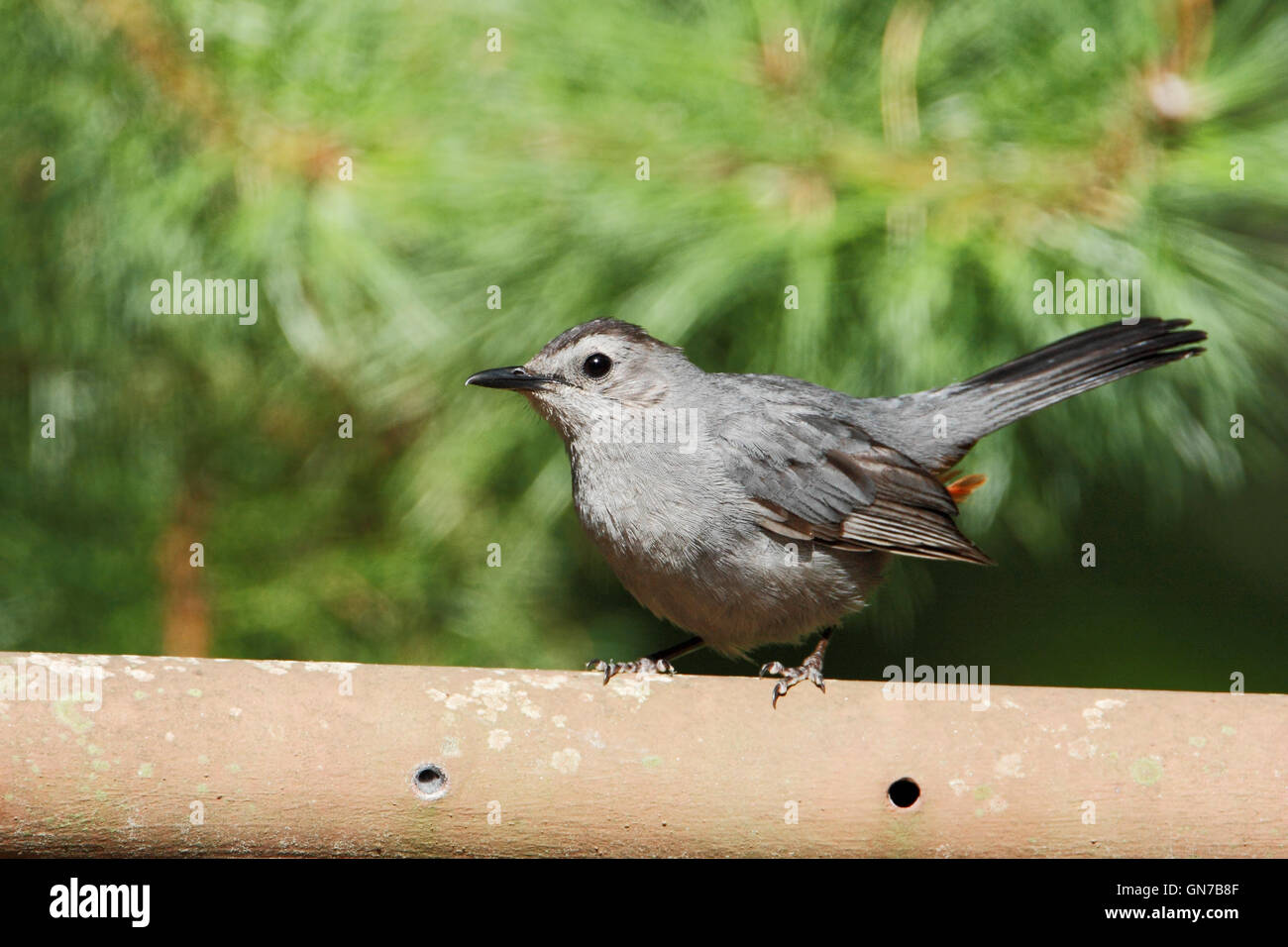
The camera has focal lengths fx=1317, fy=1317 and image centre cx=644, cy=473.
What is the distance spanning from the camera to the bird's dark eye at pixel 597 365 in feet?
8.18

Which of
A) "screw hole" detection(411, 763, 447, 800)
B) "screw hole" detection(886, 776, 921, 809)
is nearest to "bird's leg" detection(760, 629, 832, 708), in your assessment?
"screw hole" detection(886, 776, 921, 809)

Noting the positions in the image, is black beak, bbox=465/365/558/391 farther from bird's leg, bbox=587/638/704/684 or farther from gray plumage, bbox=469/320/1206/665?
bird's leg, bbox=587/638/704/684

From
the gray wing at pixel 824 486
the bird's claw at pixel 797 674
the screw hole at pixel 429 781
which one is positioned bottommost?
the screw hole at pixel 429 781

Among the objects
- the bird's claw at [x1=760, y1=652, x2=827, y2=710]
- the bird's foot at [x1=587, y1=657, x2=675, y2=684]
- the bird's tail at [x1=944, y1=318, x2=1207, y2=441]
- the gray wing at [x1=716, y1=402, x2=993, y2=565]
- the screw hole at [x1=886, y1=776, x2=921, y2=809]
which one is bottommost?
the screw hole at [x1=886, y1=776, x2=921, y2=809]

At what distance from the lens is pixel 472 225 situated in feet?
7.81

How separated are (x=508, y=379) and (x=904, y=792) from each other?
40.8 inches

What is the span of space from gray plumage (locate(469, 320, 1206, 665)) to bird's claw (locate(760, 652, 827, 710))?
0.13 meters

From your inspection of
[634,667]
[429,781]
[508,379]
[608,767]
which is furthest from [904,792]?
[508,379]

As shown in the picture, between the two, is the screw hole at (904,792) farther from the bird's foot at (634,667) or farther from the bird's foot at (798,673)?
the bird's foot at (634,667)

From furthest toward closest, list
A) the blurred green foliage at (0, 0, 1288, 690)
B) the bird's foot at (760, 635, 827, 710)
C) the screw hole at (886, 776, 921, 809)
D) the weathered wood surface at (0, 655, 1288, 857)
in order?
the blurred green foliage at (0, 0, 1288, 690)
the bird's foot at (760, 635, 827, 710)
the screw hole at (886, 776, 921, 809)
the weathered wood surface at (0, 655, 1288, 857)

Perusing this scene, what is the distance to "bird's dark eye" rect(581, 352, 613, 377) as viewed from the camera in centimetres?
249

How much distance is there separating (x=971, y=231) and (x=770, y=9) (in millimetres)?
540

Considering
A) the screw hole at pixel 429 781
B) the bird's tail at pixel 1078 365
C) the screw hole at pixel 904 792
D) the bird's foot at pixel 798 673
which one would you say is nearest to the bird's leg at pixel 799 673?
the bird's foot at pixel 798 673

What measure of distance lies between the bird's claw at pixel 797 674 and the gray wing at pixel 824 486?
263mm
